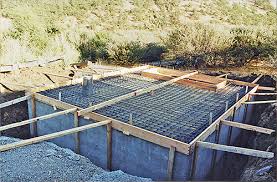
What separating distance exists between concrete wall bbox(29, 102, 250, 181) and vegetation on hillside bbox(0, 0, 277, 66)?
7.79 meters

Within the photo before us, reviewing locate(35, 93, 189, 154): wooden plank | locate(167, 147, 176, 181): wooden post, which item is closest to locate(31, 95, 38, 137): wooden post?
locate(35, 93, 189, 154): wooden plank

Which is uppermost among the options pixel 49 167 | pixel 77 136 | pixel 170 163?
pixel 170 163

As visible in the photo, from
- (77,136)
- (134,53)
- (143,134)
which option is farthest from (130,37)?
(143,134)

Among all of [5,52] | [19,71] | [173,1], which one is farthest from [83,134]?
[173,1]

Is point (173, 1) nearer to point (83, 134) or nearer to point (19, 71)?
point (19, 71)

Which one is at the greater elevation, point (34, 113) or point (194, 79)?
point (194, 79)

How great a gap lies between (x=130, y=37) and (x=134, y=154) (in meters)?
13.5

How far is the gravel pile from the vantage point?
578 cm

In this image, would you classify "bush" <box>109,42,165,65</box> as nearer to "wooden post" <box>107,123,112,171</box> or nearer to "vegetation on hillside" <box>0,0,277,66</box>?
"vegetation on hillside" <box>0,0,277,66</box>

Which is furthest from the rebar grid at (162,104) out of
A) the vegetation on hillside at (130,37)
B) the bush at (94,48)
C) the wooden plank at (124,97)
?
the bush at (94,48)

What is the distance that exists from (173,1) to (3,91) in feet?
67.7

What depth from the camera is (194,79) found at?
397 inches

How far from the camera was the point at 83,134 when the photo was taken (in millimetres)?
6875

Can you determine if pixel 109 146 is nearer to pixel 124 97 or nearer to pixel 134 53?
pixel 124 97
